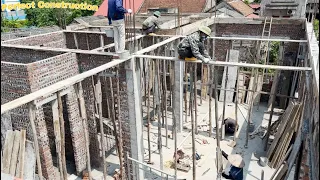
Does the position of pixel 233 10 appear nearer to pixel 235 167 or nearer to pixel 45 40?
pixel 45 40

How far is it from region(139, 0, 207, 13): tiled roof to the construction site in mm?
13586

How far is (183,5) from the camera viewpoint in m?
28.0

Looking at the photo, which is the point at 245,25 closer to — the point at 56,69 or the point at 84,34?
the point at 84,34

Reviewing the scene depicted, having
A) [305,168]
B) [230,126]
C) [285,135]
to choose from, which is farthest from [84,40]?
[305,168]

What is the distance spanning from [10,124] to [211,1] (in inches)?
876

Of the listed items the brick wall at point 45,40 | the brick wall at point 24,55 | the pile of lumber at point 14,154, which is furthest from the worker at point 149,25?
the pile of lumber at point 14,154

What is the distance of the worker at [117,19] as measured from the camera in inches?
280

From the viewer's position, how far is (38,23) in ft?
111

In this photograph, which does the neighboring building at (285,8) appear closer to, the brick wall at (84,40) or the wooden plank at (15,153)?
the brick wall at (84,40)

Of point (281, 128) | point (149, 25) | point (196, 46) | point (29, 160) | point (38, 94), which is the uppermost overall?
point (149, 25)

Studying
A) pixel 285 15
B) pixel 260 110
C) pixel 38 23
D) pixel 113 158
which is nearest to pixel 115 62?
pixel 113 158

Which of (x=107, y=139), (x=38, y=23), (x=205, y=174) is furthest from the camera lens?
(x=38, y=23)

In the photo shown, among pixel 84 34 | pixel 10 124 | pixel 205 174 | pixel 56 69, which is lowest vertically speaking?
pixel 205 174

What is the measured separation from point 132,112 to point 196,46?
2503 mm
